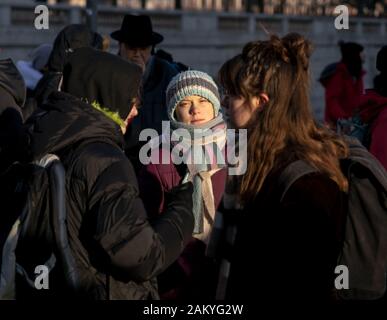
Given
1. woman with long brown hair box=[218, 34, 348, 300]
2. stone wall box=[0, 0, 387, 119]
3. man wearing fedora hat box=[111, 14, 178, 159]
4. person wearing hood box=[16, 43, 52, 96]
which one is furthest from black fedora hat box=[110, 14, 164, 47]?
stone wall box=[0, 0, 387, 119]

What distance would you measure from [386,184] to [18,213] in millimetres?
1314

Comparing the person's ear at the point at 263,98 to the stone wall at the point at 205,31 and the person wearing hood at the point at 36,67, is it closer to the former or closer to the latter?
the person wearing hood at the point at 36,67

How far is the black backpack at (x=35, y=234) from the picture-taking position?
12.7 ft

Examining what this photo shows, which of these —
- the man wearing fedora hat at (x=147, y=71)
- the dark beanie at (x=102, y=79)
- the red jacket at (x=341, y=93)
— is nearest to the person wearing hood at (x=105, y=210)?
the dark beanie at (x=102, y=79)

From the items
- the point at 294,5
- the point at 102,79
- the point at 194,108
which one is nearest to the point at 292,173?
the point at 102,79

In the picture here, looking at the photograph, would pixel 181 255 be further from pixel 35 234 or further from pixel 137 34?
pixel 137 34

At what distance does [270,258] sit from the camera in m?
3.28

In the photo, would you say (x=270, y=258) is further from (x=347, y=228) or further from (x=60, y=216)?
(x=60, y=216)

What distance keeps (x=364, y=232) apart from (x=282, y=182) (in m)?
0.40

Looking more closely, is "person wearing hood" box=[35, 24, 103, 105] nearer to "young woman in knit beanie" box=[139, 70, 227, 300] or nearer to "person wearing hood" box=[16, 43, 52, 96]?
"person wearing hood" box=[16, 43, 52, 96]

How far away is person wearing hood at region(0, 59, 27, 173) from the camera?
4.71 metres

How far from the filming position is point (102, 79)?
4.39 metres
